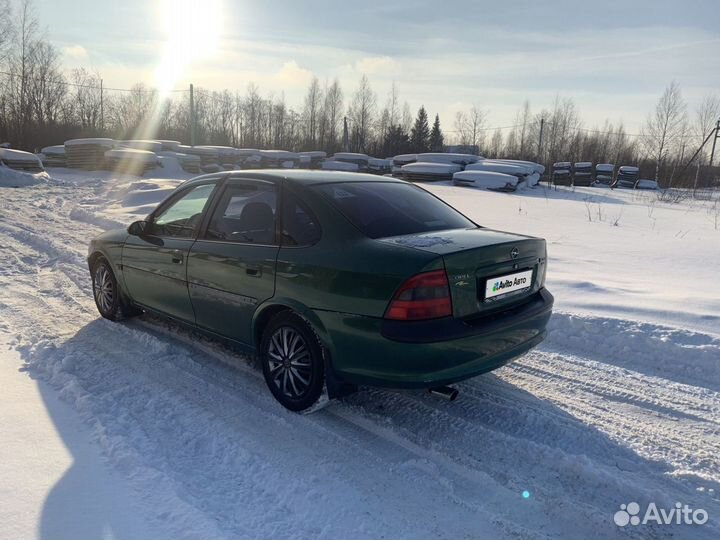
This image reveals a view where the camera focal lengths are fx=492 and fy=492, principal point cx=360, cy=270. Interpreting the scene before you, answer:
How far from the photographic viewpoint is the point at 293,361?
3389mm

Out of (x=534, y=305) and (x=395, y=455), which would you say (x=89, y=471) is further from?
(x=534, y=305)

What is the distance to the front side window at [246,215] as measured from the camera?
3.62 metres

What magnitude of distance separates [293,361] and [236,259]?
0.88 metres

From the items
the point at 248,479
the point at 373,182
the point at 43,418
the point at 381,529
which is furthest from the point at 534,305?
the point at 43,418

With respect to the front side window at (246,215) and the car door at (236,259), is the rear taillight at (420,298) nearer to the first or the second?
the car door at (236,259)

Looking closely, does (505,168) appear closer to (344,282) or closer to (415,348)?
(344,282)

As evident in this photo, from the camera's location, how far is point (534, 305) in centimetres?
350

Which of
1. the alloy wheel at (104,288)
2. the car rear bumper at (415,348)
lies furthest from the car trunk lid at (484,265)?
the alloy wheel at (104,288)

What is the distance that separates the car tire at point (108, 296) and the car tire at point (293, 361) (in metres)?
2.25

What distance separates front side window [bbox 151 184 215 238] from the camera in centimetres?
421

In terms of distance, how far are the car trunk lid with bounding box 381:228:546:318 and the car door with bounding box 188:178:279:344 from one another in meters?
0.98

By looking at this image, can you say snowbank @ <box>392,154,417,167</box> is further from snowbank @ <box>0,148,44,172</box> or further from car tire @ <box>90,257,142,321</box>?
car tire @ <box>90,257,142,321</box>

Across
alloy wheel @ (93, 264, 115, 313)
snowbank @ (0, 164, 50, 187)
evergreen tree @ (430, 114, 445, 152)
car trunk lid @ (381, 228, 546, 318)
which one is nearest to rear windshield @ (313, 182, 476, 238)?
car trunk lid @ (381, 228, 546, 318)

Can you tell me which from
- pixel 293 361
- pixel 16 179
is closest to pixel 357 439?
pixel 293 361
